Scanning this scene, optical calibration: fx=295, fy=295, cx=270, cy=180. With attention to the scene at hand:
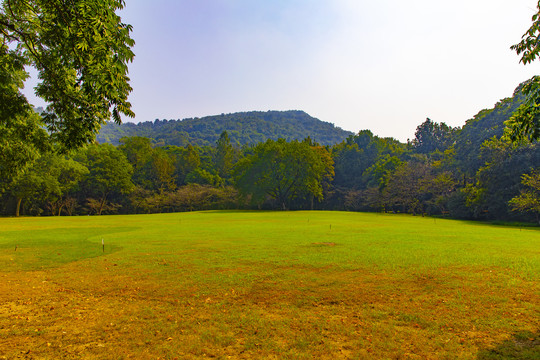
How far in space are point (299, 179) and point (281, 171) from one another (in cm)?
459

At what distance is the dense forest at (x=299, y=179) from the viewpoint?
149 ft

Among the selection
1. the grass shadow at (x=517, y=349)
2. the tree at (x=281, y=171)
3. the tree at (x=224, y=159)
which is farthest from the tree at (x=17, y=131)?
the tree at (x=224, y=159)

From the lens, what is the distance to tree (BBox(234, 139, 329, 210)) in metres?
67.8

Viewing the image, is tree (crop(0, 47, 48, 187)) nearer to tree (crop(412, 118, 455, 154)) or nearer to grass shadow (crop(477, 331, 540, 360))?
grass shadow (crop(477, 331, 540, 360))

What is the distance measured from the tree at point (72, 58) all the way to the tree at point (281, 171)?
5725 cm

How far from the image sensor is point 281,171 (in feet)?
225

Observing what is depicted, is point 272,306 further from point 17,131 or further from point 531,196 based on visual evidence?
point 531,196

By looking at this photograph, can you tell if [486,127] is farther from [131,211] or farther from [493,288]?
[131,211]

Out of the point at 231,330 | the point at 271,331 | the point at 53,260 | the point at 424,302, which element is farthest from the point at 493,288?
the point at 53,260

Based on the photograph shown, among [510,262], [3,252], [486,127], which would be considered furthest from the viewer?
[486,127]

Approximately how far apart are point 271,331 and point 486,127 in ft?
225

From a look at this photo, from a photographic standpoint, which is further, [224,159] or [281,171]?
[224,159]

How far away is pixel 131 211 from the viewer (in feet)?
247

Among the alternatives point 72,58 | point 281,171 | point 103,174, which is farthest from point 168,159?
point 72,58
